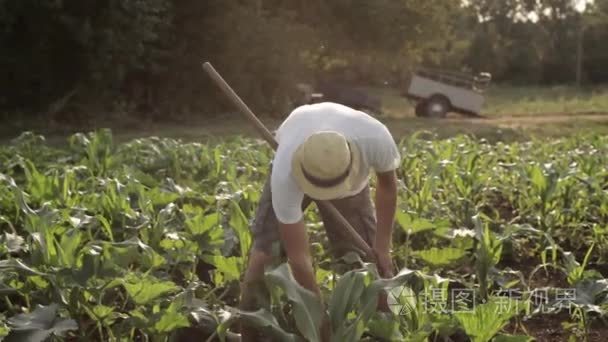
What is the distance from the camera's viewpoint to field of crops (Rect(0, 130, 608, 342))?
3.01m

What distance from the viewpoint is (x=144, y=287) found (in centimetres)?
308

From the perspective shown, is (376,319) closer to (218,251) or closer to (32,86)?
(218,251)

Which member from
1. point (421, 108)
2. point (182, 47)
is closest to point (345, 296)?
point (182, 47)

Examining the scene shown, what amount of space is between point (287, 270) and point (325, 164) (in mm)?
393

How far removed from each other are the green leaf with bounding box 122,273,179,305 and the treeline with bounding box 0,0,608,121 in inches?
396

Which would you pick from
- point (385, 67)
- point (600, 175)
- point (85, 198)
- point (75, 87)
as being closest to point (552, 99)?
point (385, 67)

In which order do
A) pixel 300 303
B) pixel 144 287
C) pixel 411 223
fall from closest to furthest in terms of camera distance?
pixel 300 303 → pixel 144 287 → pixel 411 223

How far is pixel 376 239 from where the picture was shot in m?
3.43

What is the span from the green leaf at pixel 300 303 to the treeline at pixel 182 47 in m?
10.4

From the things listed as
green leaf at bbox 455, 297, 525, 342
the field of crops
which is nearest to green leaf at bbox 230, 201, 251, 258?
the field of crops

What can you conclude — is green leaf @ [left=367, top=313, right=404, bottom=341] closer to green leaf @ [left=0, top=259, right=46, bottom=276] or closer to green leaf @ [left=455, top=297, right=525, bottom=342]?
green leaf @ [left=455, top=297, right=525, bottom=342]

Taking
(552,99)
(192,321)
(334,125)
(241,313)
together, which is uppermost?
(334,125)

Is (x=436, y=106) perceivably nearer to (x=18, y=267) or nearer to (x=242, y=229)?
(x=242, y=229)

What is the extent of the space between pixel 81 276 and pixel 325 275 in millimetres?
952
